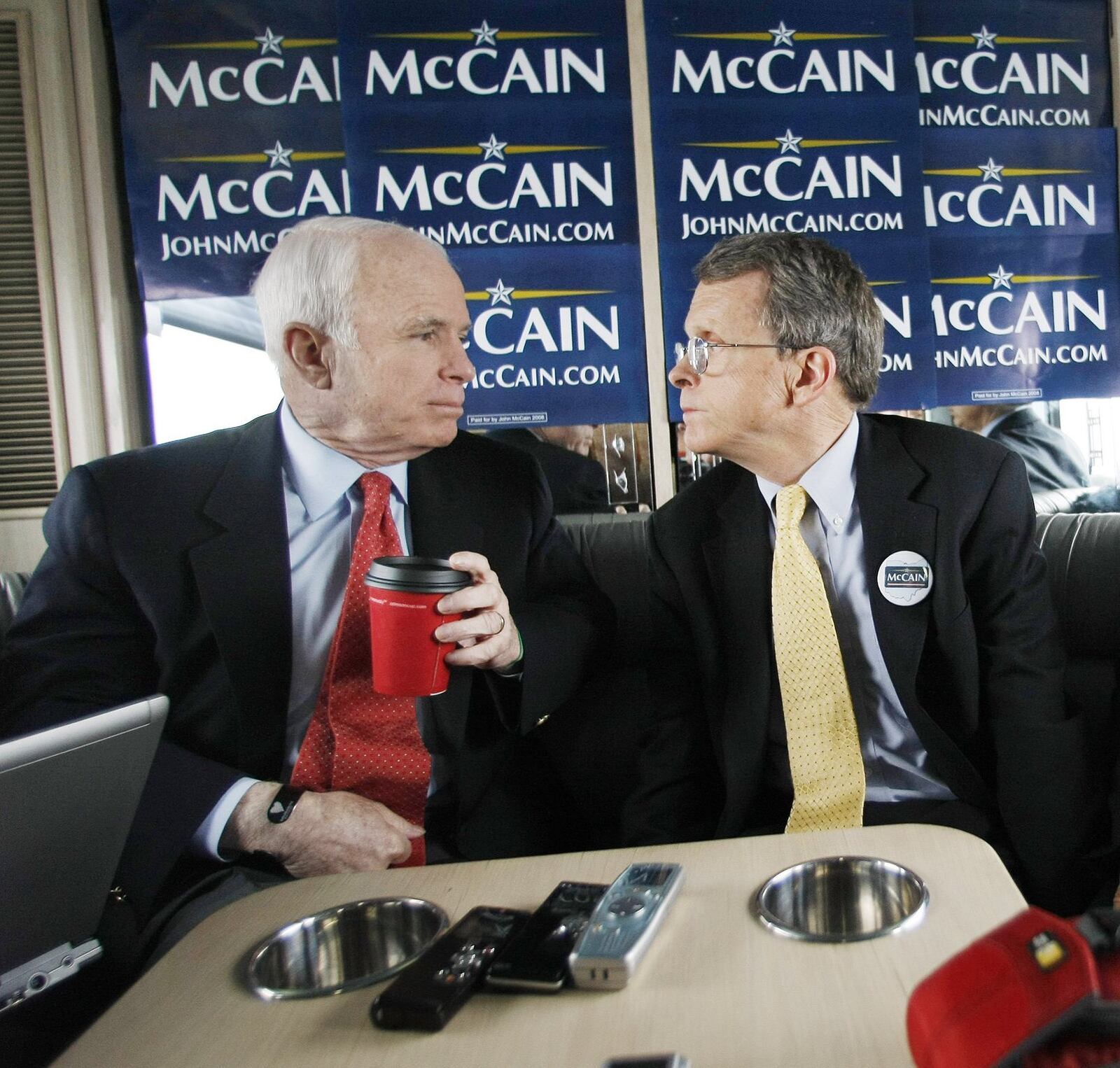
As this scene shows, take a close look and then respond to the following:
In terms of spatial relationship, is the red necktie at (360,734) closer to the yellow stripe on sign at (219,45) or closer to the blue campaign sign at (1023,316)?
the yellow stripe on sign at (219,45)

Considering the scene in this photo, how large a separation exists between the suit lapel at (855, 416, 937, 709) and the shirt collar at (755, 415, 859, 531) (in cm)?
2

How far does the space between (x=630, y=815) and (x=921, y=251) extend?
2.22 meters

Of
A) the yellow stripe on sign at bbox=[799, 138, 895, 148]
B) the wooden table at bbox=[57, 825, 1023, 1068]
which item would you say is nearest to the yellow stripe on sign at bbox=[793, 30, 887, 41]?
the yellow stripe on sign at bbox=[799, 138, 895, 148]

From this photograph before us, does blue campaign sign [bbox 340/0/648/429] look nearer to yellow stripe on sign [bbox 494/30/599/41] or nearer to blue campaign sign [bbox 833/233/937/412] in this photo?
yellow stripe on sign [bbox 494/30/599/41]

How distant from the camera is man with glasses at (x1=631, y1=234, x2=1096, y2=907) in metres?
1.51

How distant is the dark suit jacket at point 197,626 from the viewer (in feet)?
4.59

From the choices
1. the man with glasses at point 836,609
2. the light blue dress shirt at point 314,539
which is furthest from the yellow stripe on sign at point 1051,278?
the light blue dress shirt at point 314,539

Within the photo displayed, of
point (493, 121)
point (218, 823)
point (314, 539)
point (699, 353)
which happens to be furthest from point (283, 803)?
point (493, 121)

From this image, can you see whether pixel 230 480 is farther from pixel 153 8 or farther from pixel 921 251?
pixel 921 251

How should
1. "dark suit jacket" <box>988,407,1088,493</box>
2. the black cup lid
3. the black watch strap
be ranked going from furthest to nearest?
"dark suit jacket" <box>988,407,1088,493</box>, the black watch strap, the black cup lid

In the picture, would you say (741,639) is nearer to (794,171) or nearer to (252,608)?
(252,608)

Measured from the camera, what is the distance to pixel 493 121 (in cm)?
285

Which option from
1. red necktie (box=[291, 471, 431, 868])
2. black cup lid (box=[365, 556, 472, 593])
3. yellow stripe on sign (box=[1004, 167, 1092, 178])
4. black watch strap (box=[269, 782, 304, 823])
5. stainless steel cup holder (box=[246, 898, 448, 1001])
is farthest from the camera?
yellow stripe on sign (box=[1004, 167, 1092, 178])

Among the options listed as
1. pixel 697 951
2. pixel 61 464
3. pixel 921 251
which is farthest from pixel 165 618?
pixel 921 251
